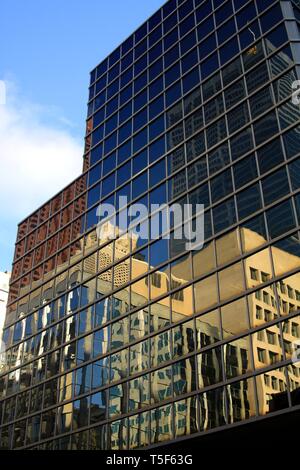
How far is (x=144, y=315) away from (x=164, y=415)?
581cm

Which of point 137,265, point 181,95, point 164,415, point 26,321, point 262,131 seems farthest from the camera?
point 26,321

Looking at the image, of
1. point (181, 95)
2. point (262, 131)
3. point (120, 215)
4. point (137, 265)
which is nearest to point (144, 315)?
point (137, 265)

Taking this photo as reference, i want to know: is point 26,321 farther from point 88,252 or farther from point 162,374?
point 162,374

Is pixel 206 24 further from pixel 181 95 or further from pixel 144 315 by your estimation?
pixel 144 315

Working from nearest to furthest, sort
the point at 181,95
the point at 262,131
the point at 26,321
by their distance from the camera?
1. the point at 262,131
2. the point at 181,95
3. the point at 26,321

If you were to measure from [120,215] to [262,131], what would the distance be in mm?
11309

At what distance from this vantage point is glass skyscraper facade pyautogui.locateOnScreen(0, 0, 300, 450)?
2477 centimetres

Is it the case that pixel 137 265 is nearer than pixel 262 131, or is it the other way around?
pixel 262 131

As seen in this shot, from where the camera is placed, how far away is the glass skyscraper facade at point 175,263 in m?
24.8

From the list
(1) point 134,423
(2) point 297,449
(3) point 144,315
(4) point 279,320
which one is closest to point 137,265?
(3) point 144,315

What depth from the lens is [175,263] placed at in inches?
1185

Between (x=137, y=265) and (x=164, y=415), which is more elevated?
(x=137, y=265)

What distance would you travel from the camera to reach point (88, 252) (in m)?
37.8
